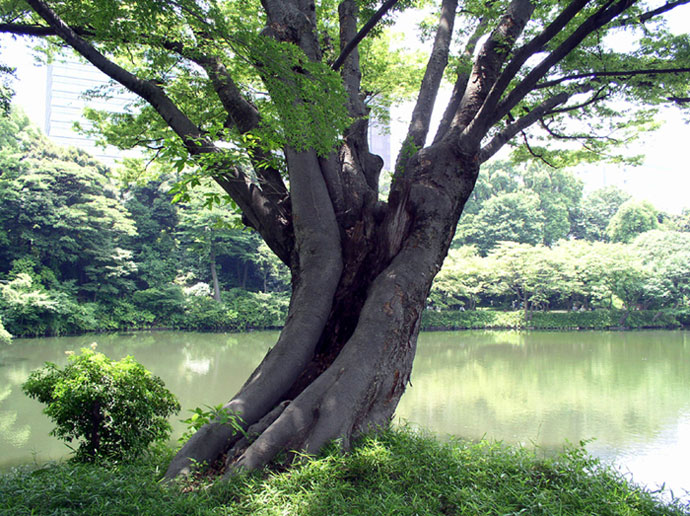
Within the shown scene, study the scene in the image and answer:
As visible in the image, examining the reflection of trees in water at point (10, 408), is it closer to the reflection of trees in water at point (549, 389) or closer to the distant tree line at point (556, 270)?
the reflection of trees in water at point (549, 389)

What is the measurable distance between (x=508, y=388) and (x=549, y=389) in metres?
0.66

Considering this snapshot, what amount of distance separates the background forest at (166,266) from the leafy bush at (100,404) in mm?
11874

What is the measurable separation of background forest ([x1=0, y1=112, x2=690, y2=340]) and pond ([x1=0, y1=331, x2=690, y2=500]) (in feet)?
5.59

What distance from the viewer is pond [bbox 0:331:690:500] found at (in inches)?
199

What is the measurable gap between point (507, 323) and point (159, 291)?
1331 centimetres

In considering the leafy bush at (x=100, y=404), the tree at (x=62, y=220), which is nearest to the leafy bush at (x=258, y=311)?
the tree at (x=62, y=220)

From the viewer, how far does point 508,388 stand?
7.98 metres

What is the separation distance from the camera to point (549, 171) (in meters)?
29.0

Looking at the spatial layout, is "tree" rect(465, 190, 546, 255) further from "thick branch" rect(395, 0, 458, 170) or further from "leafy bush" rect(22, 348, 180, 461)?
"leafy bush" rect(22, 348, 180, 461)

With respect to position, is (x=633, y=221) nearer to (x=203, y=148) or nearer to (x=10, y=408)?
(x=203, y=148)

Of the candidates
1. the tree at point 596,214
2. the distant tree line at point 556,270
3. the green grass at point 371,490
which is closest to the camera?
the green grass at point 371,490

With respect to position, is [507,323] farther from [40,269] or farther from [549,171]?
[40,269]

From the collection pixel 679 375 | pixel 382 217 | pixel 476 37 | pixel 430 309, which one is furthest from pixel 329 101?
pixel 430 309

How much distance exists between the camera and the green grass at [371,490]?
181cm
